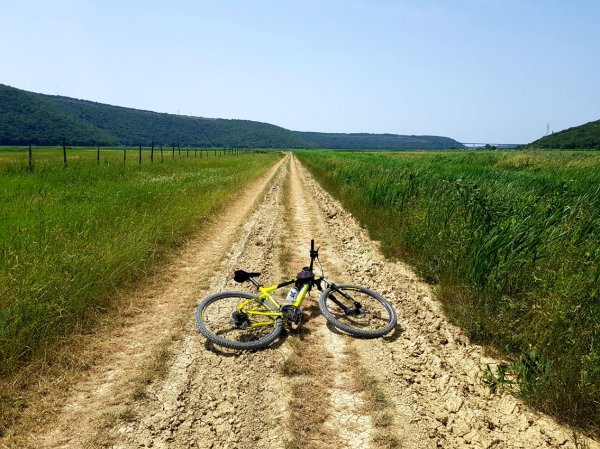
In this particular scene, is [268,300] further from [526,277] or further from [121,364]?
[526,277]

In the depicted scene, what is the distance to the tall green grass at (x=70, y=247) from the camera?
412 centimetres

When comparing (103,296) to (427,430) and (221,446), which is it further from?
(427,430)

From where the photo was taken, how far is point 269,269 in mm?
7410

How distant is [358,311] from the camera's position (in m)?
5.39

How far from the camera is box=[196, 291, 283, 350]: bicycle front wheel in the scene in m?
4.56

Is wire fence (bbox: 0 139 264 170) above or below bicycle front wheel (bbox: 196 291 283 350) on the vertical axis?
above

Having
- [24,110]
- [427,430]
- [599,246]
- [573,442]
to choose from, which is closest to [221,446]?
[427,430]

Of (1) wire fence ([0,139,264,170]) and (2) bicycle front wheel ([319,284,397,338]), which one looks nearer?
(2) bicycle front wheel ([319,284,397,338])

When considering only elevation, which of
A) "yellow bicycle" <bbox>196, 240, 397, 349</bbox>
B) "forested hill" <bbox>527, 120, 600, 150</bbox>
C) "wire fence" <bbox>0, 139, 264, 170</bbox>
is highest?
"forested hill" <bbox>527, 120, 600, 150</bbox>

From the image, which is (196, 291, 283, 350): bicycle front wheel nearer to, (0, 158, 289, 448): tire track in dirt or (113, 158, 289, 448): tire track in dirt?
(113, 158, 289, 448): tire track in dirt

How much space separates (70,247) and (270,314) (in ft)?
11.6

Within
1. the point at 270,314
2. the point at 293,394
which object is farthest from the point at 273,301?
the point at 293,394

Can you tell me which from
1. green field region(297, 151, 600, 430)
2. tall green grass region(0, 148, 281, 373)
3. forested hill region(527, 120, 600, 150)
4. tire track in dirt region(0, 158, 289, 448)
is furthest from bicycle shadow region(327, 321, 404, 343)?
forested hill region(527, 120, 600, 150)

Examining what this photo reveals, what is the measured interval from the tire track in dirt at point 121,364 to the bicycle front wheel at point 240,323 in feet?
1.26
